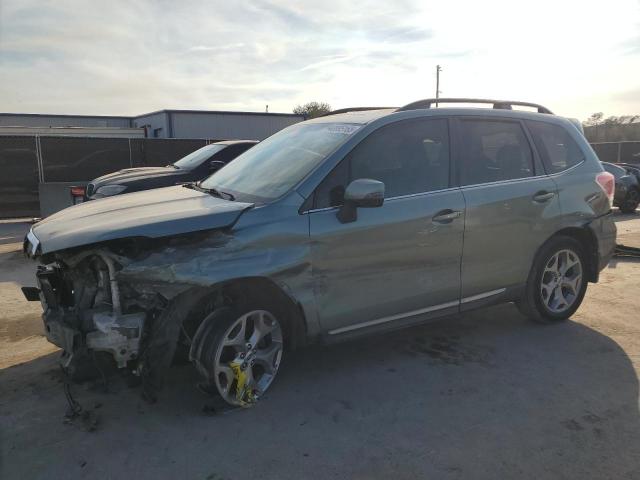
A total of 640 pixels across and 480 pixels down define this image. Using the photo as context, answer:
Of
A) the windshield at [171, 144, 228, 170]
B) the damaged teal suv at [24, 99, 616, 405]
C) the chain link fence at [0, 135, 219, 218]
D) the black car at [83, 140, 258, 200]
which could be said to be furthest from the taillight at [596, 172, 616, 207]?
the chain link fence at [0, 135, 219, 218]

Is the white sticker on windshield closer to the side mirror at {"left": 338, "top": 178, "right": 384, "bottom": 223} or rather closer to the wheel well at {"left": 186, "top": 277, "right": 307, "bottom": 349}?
the side mirror at {"left": 338, "top": 178, "right": 384, "bottom": 223}

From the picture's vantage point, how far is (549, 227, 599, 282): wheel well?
497cm

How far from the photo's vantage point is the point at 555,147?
194 inches

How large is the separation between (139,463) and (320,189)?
2.00m

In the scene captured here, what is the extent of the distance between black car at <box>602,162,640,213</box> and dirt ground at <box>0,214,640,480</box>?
10301mm

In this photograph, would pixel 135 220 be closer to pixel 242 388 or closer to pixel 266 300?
pixel 266 300

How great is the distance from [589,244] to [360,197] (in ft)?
9.06

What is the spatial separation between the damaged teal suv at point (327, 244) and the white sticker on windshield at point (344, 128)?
2 centimetres

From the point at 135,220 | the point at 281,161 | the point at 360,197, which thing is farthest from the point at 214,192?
the point at 360,197

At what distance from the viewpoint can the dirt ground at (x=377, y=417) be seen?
2924 millimetres

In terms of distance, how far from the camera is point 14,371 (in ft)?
13.5

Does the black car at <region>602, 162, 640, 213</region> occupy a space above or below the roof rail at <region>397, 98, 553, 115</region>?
below

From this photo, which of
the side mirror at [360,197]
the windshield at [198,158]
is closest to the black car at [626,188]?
the windshield at [198,158]

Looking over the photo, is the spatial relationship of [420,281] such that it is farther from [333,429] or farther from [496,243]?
[333,429]
